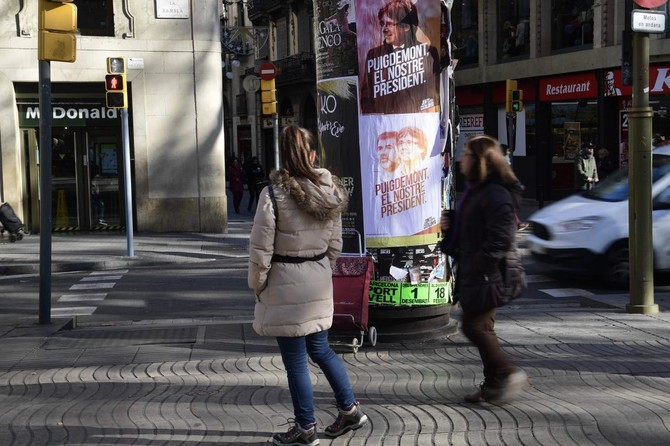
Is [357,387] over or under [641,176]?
under

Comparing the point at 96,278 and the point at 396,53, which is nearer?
the point at 396,53

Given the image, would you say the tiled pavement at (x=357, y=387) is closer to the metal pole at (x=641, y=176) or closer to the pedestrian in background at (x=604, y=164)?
the metal pole at (x=641, y=176)

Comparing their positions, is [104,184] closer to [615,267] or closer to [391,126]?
[615,267]

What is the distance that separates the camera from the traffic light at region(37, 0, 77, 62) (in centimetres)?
917

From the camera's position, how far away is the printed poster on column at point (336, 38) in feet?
24.7

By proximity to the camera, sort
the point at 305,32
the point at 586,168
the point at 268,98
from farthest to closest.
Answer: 1. the point at 305,32
2. the point at 586,168
3. the point at 268,98

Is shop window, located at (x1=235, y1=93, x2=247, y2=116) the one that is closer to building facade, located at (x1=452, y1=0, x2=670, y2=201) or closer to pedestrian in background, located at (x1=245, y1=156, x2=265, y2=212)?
building facade, located at (x1=452, y1=0, x2=670, y2=201)

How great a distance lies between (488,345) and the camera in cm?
570

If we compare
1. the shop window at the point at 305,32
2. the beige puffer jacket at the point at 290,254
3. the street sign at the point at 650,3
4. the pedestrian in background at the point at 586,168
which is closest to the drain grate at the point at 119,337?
the beige puffer jacket at the point at 290,254

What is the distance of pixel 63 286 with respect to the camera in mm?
13273

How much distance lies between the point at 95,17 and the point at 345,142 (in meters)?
14.4

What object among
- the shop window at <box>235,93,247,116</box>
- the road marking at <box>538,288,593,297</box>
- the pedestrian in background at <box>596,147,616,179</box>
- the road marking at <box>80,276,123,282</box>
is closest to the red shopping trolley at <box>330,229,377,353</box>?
the road marking at <box>538,288,593,297</box>

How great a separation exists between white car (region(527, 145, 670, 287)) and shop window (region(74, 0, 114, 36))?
464 inches

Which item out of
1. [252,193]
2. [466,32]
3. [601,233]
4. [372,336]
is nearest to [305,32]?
[466,32]
